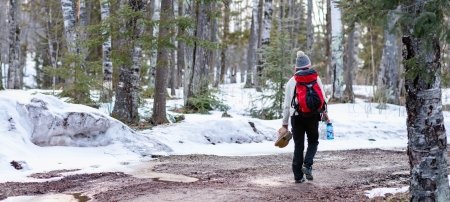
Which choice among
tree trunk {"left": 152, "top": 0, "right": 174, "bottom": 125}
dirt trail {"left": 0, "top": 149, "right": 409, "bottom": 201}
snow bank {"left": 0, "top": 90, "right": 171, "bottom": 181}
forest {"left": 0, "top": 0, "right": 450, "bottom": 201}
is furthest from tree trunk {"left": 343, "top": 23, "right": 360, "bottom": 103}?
snow bank {"left": 0, "top": 90, "right": 171, "bottom": 181}

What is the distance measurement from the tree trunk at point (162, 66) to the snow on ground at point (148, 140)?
731 mm

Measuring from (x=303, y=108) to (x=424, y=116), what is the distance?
210 cm

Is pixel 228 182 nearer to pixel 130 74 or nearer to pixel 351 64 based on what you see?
pixel 130 74

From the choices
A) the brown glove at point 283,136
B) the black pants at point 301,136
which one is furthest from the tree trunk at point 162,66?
the black pants at point 301,136

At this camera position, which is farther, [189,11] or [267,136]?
[189,11]

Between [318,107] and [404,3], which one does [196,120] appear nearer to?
[318,107]

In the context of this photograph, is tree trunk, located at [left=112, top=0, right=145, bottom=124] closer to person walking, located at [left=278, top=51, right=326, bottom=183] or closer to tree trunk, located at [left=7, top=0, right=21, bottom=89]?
person walking, located at [left=278, top=51, right=326, bottom=183]

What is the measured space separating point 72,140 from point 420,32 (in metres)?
7.18

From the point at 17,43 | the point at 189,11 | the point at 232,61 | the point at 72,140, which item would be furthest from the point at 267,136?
the point at 232,61

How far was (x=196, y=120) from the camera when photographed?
39.8 feet

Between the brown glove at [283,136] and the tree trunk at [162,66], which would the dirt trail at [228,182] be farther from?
the tree trunk at [162,66]

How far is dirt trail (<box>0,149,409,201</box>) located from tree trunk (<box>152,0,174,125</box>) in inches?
117

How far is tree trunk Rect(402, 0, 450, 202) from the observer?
4344 millimetres

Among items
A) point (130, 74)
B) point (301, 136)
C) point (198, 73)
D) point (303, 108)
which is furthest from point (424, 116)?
point (198, 73)
